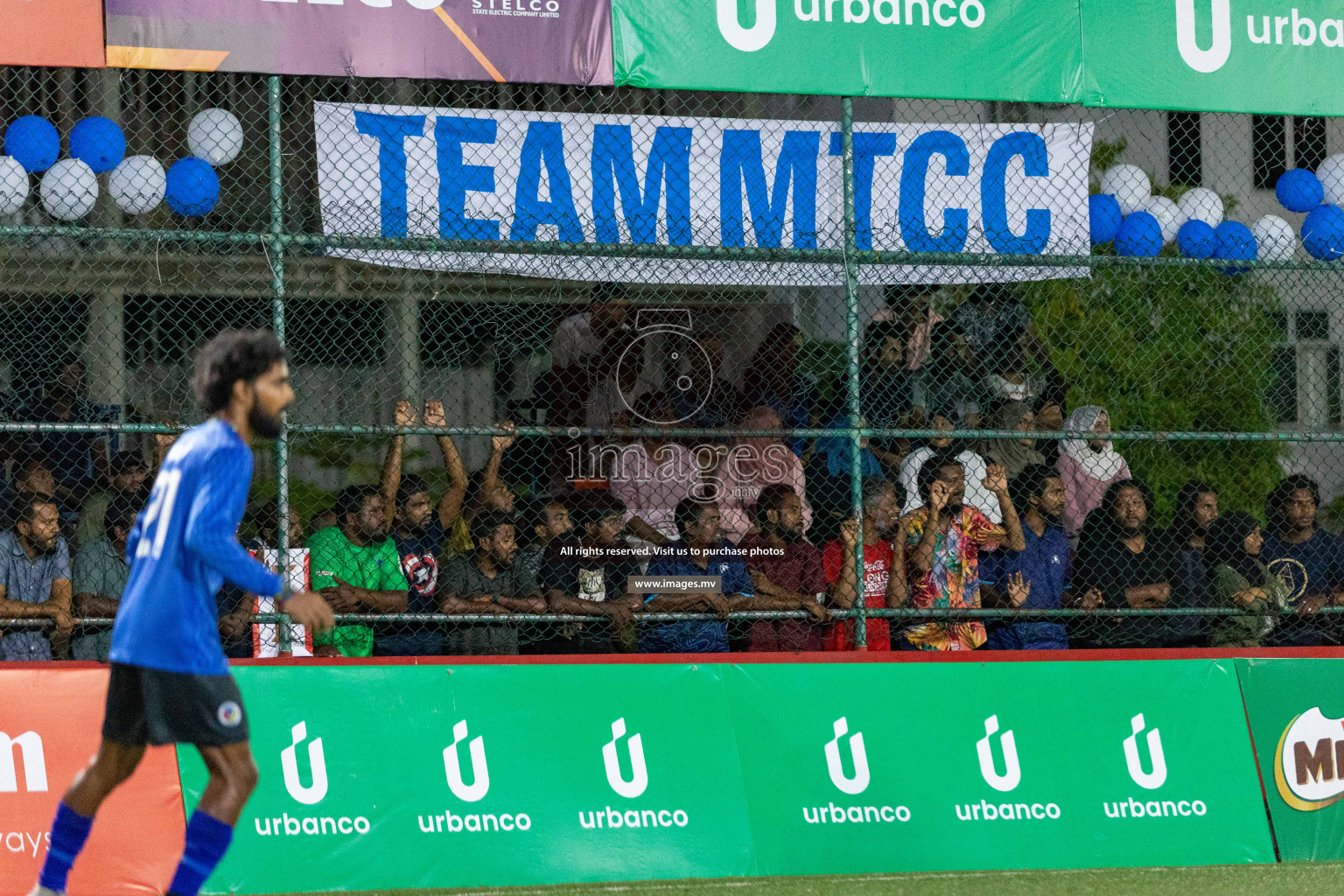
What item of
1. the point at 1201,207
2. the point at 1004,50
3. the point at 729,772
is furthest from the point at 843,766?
the point at 1201,207

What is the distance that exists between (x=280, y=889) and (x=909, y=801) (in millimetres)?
2725

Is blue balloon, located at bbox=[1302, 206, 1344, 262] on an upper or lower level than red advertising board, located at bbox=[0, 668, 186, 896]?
upper

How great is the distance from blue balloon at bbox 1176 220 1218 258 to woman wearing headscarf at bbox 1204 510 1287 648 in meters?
1.46

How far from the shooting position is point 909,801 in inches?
266

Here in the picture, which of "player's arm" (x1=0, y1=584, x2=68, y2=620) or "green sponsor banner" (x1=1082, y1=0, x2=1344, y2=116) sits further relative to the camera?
"green sponsor banner" (x1=1082, y1=0, x2=1344, y2=116)

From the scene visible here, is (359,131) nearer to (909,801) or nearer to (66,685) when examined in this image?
(66,685)

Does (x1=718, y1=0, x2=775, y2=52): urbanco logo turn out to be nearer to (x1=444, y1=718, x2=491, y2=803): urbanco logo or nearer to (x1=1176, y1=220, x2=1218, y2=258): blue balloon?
(x1=1176, y1=220, x2=1218, y2=258): blue balloon

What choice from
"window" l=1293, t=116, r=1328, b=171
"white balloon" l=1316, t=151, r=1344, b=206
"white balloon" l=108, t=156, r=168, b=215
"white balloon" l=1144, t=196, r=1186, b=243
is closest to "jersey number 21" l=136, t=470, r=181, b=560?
"white balloon" l=108, t=156, r=168, b=215

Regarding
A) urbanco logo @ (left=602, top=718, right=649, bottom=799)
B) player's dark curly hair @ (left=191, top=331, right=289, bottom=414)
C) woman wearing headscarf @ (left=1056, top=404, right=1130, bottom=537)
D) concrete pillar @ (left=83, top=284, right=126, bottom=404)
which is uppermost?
concrete pillar @ (left=83, top=284, right=126, bottom=404)

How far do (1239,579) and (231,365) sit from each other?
5723mm

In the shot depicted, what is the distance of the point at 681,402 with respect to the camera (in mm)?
8500

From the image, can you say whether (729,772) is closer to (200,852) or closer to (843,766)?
(843,766)

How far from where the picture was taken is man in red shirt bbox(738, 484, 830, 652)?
7.63 meters

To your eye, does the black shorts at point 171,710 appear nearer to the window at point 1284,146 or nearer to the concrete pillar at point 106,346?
A: the concrete pillar at point 106,346
